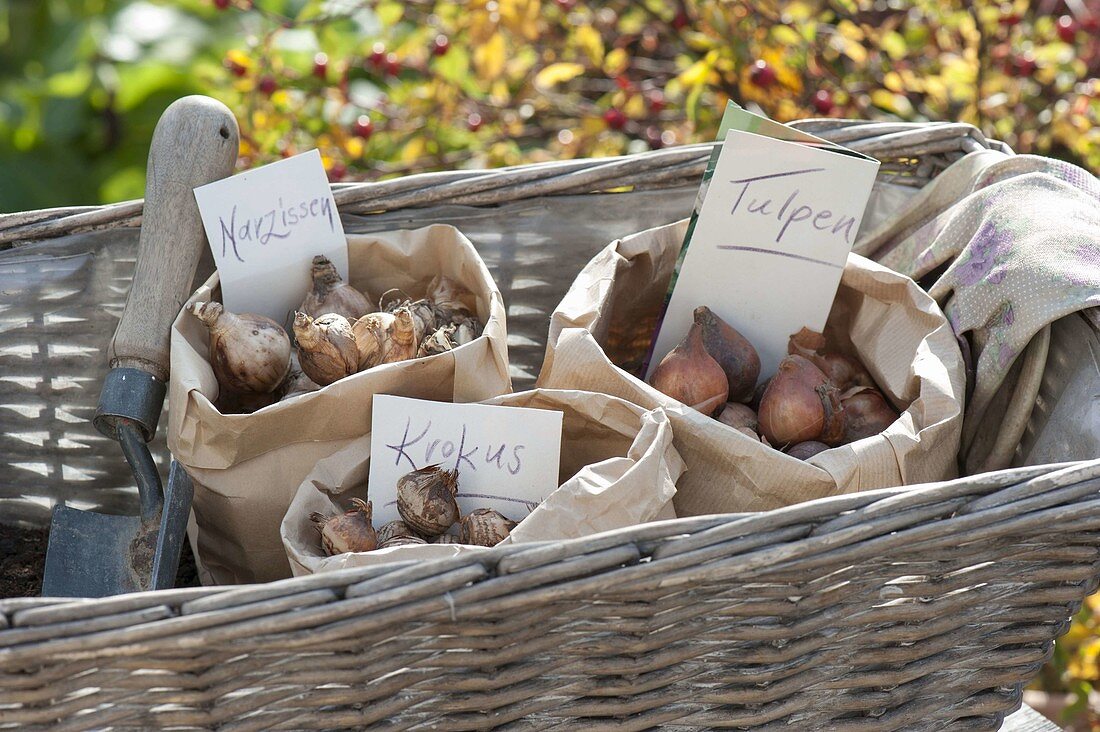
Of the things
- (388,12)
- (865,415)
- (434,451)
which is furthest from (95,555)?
(388,12)

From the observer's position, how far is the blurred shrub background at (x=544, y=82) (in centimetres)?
151

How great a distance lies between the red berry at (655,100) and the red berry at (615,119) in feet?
0.44

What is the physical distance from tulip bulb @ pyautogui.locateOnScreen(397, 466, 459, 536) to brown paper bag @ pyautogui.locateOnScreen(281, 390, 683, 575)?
0.12 ft

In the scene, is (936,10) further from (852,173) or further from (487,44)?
(852,173)

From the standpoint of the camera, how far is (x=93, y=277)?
0.98 metres

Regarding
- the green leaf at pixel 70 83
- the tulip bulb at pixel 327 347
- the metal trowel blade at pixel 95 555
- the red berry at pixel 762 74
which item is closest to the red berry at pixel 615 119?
the red berry at pixel 762 74

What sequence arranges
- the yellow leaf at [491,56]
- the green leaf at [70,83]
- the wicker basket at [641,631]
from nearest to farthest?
1. the wicker basket at [641,631]
2. the yellow leaf at [491,56]
3. the green leaf at [70,83]

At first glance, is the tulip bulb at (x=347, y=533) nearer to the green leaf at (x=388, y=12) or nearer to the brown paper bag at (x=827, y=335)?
the brown paper bag at (x=827, y=335)

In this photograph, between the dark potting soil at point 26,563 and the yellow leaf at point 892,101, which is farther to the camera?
the yellow leaf at point 892,101

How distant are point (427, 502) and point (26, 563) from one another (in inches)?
17.1

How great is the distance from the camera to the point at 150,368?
2.83 feet

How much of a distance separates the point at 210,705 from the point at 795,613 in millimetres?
348

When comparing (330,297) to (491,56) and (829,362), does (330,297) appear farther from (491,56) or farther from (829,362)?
(491,56)

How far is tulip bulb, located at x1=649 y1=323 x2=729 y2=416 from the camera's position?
2.71 feet
